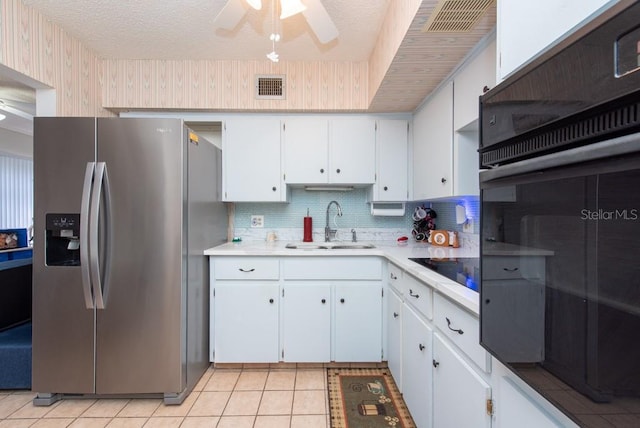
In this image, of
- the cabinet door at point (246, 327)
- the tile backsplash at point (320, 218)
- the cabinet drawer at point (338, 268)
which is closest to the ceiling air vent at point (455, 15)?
the cabinet drawer at point (338, 268)

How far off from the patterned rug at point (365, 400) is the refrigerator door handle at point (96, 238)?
1.61 m

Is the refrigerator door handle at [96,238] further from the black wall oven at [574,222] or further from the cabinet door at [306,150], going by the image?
the black wall oven at [574,222]

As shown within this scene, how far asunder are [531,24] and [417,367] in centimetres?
155

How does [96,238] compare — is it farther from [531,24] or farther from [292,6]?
[531,24]

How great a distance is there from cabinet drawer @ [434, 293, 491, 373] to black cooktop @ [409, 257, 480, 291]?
0.11 m

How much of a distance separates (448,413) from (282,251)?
147 centimetres

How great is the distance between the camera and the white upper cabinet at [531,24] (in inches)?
22.7

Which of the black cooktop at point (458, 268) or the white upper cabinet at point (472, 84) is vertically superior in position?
the white upper cabinet at point (472, 84)

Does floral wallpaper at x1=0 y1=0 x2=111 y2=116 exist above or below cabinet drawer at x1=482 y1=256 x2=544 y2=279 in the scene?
above

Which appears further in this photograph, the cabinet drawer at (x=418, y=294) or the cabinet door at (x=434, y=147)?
the cabinet door at (x=434, y=147)

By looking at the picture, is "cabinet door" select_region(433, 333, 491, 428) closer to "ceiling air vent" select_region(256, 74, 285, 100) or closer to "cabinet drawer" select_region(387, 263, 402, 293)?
"cabinet drawer" select_region(387, 263, 402, 293)

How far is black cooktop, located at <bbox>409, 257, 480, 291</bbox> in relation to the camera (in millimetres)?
1266

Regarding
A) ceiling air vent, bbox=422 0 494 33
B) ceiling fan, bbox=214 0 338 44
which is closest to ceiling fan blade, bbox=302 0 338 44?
ceiling fan, bbox=214 0 338 44

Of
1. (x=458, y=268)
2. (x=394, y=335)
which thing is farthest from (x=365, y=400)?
(x=458, y=268)
